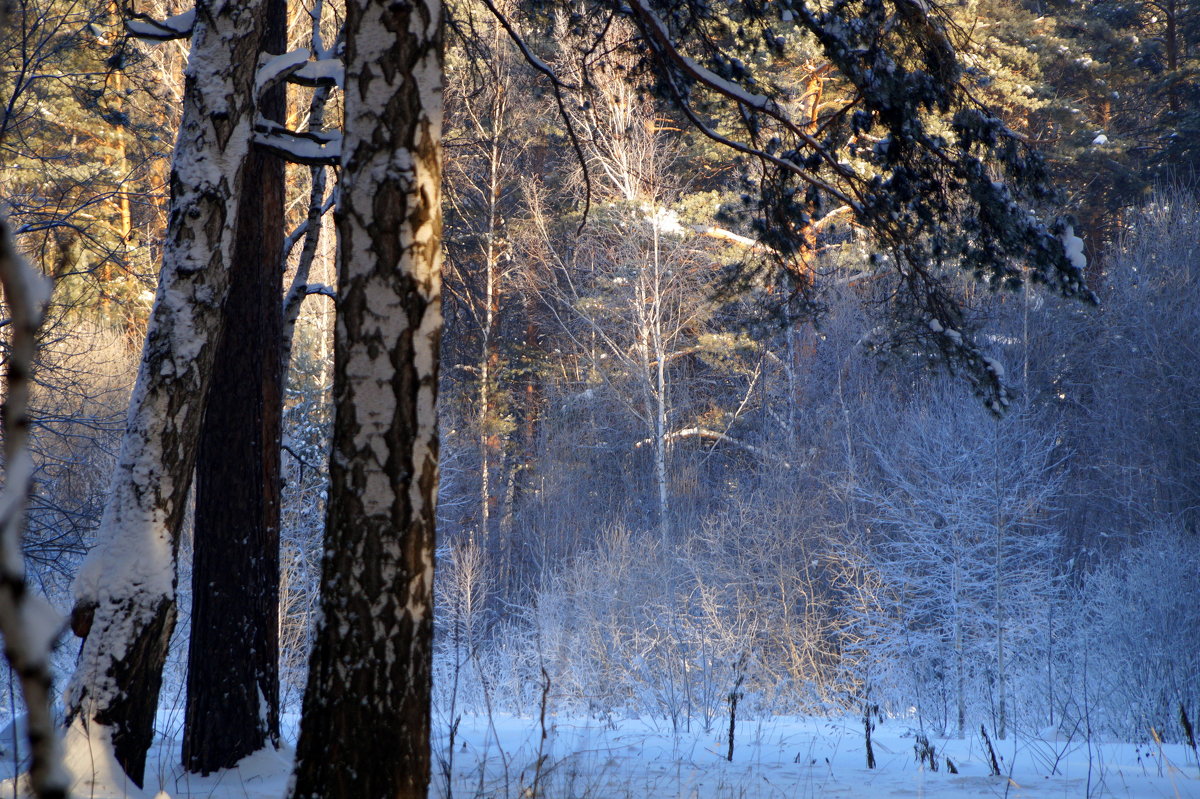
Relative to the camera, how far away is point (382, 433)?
8.71 feet

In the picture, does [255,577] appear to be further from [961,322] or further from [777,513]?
[777,513]

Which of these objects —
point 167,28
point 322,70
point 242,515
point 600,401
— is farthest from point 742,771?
point 600,401

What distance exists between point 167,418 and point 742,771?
10.7ft

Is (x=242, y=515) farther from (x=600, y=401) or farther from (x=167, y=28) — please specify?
(x=600, y=401)

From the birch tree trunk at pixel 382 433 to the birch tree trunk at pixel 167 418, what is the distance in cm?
116

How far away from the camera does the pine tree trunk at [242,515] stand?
14.6 feet

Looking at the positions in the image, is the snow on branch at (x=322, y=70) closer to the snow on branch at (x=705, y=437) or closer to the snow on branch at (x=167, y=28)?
the snow on branch at (x=167, y=28)

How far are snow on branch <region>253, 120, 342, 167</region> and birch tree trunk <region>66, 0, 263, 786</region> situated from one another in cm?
54

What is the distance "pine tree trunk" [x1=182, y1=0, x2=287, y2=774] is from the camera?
4449 mm

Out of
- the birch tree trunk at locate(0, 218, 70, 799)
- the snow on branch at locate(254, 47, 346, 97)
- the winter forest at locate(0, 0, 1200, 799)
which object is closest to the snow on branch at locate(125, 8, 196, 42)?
the winter forest at locate(0, 0, 1200, 799)

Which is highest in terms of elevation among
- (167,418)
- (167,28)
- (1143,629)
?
(167,28)

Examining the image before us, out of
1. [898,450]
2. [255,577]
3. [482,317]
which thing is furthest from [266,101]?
[482,317]

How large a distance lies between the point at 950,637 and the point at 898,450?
358 cm

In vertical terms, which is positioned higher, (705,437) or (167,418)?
(705,437)
